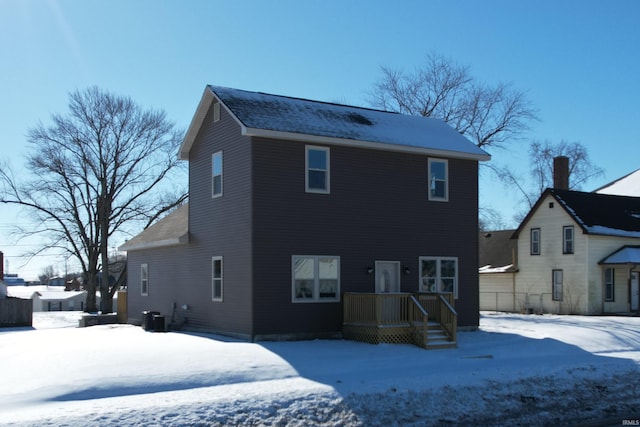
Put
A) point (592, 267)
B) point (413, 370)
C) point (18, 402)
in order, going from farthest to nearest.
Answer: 1. point (592, 267)
2. point (413, 370)
3. point (18, 402)

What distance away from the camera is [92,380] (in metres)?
13.5

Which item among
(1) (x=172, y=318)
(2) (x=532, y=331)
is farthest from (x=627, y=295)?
(1) (x=172, y=318)

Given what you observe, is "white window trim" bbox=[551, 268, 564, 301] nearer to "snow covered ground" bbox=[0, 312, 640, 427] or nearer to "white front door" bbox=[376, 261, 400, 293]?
"snow covered ground" bbox=[0, 312, 640, 427]

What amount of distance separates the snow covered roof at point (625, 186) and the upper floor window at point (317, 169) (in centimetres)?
2995

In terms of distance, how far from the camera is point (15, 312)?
32.3 m

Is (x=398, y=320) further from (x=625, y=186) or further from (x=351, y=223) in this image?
(x=625, y=186)

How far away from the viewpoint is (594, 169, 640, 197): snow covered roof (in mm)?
45684

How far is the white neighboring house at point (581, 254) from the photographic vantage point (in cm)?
3384

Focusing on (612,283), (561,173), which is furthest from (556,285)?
(561,173)

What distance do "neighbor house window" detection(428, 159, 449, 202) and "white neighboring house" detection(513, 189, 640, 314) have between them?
12.6 m

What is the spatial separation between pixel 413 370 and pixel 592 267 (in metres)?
21.1

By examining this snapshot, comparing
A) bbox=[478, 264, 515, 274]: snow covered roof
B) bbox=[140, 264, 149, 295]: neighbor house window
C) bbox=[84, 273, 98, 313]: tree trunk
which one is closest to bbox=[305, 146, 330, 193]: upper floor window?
bbox=[140, 264, 149, 295]: neighbor house window

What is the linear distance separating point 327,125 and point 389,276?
5.27m

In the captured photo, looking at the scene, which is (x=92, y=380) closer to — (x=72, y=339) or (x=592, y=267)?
(x=72, y=339)
